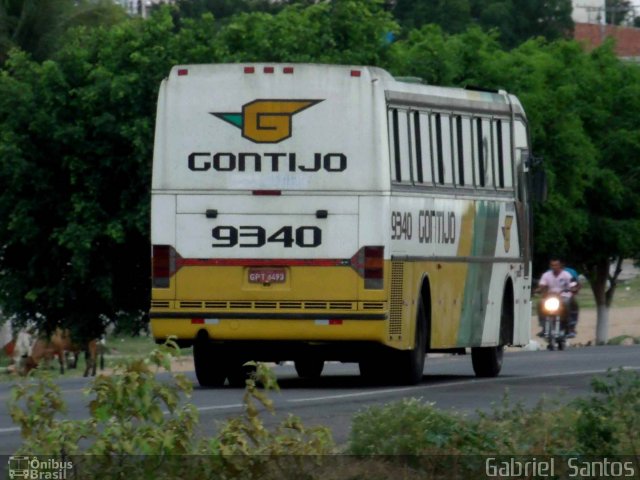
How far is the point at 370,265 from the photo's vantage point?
1869 centimetres

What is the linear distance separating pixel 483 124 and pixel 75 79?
20204mm

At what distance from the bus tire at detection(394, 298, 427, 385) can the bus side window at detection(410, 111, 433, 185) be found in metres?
1.31

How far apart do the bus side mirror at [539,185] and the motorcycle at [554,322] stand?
41.3 feet

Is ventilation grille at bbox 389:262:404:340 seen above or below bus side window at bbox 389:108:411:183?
below

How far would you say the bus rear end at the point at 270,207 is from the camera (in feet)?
61.4

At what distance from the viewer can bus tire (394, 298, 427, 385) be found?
19969mm

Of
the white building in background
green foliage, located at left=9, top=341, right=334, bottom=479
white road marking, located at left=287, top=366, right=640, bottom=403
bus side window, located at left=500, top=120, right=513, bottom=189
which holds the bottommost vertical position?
white road marking, located at left=287, top=366, right=640, bottom=403

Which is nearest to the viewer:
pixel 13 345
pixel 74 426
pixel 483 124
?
pixel 74 426

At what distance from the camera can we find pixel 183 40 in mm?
40656

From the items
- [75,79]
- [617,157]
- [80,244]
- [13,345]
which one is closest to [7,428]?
[80,244]

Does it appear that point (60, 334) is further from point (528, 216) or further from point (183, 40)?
point (528, 216)

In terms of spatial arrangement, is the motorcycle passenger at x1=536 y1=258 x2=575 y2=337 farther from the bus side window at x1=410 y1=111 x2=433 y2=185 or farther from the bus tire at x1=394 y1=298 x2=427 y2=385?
the bus side window at x1=410 y1=111 x2=433 y2=185
